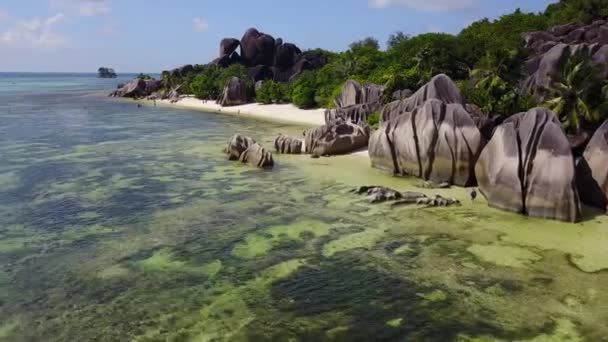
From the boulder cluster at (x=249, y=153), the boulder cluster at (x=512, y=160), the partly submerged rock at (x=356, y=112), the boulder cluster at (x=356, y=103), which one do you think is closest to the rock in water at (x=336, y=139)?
the boulder cluster at (x=249, y=153)

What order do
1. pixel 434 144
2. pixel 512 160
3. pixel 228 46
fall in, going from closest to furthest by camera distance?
1. pixel 512 160
2. pixel 434 144
3. pixel 228 46

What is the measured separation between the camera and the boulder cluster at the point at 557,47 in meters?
39.7

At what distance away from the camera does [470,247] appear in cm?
1959

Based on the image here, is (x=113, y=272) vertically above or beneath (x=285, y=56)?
beneath

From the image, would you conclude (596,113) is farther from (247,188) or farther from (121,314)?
(121,314)

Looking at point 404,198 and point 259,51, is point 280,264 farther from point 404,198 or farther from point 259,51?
point 259,51

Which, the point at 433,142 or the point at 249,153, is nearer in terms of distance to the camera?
the point at 433,142

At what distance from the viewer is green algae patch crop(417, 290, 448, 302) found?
50.6ft

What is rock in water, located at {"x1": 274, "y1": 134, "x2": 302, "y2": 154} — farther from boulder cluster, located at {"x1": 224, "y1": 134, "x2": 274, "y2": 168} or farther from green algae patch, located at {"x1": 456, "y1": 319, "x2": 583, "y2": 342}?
green algae patch, located at {"x1": 456, "y1": 319, "x2": 583, "y2": 342}

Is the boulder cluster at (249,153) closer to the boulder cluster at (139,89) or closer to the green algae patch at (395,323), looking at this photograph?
the green algae patch at (395,323)

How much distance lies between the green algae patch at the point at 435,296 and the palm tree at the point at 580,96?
16381 millimetres

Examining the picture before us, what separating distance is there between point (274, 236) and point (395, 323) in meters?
8.05

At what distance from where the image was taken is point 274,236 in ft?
69.5

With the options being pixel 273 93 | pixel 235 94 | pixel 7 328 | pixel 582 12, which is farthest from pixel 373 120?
pixel 582 12
